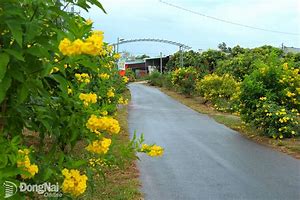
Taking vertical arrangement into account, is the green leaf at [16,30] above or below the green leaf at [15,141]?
above

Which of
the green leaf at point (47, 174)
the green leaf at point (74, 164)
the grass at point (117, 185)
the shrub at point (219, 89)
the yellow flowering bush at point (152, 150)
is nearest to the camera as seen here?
the green leaf at point (47, 174)

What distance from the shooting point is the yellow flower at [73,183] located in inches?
84.6

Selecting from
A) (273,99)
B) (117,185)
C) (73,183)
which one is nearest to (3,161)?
(73,183)

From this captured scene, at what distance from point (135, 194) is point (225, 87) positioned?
16852 millimetres

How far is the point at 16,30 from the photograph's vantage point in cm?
180

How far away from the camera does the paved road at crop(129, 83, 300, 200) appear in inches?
252

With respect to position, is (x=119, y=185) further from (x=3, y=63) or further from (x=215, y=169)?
Answer: (x=3, y=63)

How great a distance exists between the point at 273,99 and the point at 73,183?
10.8 m

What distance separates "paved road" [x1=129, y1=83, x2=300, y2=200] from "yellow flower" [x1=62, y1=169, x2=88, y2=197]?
3934 mm

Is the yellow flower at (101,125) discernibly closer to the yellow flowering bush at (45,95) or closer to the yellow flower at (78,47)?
the yellow flowering bush at (45,95)

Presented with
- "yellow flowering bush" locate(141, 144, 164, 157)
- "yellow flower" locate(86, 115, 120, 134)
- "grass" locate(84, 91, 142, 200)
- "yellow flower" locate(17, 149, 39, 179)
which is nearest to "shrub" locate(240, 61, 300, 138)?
"grass" locate(84, 91, 142, 200)

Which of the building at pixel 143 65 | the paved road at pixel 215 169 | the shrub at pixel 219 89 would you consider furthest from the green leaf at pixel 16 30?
the building at pixel 143 65

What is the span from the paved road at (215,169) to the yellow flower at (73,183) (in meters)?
3.93

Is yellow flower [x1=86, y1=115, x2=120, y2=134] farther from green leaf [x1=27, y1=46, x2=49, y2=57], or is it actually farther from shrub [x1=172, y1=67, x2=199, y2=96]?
shrub [x1=172, y1=67, x2=199, y2=96]
